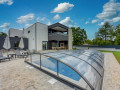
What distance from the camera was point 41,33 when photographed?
600 inches

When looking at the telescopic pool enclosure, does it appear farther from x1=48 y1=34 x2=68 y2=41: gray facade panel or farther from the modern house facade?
x1=48 y1=34 x2=68 y2=41: gray facade panel

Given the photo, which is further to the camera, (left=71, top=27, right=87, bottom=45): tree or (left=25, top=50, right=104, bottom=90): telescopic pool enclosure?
(left=71, top=27, right=87, bottom=45): tree

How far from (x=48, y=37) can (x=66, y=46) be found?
19.0ft

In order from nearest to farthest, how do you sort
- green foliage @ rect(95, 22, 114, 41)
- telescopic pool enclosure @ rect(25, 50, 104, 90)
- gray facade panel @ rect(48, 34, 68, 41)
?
telescopic pool enclosure @ rect(25, 50, 104, 90)
gray facade panel @ rect(48, 34, 68, 41)
green foliage @ rect(95, 22, 114, 41)

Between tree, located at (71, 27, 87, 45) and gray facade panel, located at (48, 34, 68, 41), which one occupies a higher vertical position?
tree, located at (71, 27, 87, 45)

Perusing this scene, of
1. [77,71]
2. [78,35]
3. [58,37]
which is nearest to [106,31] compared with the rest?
[78,35]

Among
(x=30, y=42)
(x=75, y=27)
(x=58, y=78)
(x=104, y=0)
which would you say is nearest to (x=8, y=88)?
(x=58, y=78)

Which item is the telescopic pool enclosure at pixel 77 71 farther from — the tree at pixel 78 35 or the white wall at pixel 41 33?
the tree at pixel 78 35

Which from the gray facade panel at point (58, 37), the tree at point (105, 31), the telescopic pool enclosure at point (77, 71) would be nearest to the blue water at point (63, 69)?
the telescopic pool enclosure at point (77, 71)

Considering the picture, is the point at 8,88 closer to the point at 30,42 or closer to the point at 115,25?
the point at 30,42

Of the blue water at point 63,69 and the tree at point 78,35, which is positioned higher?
the tree at point 78,35

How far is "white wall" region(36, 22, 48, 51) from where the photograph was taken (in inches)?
573

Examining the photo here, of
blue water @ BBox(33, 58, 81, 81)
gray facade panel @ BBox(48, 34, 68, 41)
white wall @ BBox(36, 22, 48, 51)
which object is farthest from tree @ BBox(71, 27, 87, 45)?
blue water @ BBox(33, 58, 81, 81)

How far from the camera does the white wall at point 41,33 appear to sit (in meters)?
14.6
